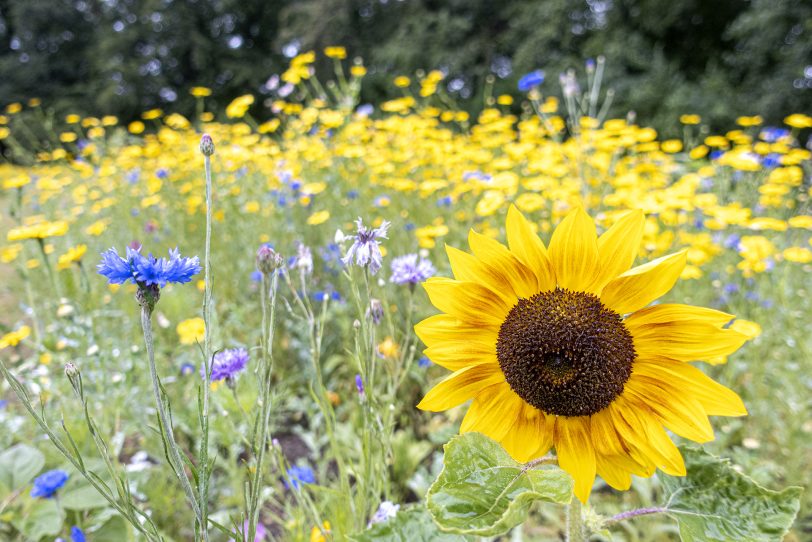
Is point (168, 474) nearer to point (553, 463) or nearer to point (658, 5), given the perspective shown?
point (553, 463)

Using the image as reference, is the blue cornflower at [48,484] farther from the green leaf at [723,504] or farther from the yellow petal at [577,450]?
the green leaf at [723,504]

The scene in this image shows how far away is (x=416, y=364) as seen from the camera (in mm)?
1983

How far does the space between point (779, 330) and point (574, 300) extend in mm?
2274

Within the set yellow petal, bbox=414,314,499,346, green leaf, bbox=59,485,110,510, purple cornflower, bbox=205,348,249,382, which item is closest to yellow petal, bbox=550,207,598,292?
yellow petal, bbox=414,314,499,346

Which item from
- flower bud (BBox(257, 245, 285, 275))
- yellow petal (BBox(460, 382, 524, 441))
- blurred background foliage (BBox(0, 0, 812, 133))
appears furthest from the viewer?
blurred background foliage (BBox(0, 0, 812, 133))

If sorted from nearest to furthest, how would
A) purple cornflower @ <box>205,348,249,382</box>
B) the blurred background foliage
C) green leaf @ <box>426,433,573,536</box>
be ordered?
green leaf @ <box>426,433,573,536</box> → purple cornflower @ <box>205,348,249,382</box> → the blurred background foliage

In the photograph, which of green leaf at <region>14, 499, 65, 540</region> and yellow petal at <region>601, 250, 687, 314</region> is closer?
yellow petal at <region>601, 250, 687, 314</region>

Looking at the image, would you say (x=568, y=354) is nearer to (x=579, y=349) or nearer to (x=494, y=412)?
(x=579, y=349)

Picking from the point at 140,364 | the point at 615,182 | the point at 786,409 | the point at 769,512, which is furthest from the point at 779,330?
the point at 140,364

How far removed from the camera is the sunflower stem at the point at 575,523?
764 mm

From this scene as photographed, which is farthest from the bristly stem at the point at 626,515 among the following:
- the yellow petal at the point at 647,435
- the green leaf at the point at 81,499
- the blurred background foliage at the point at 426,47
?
the blurred background foliage at the point at 426,47

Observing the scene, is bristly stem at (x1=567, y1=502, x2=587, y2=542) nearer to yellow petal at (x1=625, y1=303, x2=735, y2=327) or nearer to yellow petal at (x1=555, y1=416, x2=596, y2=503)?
yellow petal at (x1=555, y1=416, x2=596, y2=503)

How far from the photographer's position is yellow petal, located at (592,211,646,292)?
0.71 metres

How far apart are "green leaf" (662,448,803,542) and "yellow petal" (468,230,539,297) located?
0.34 meters
